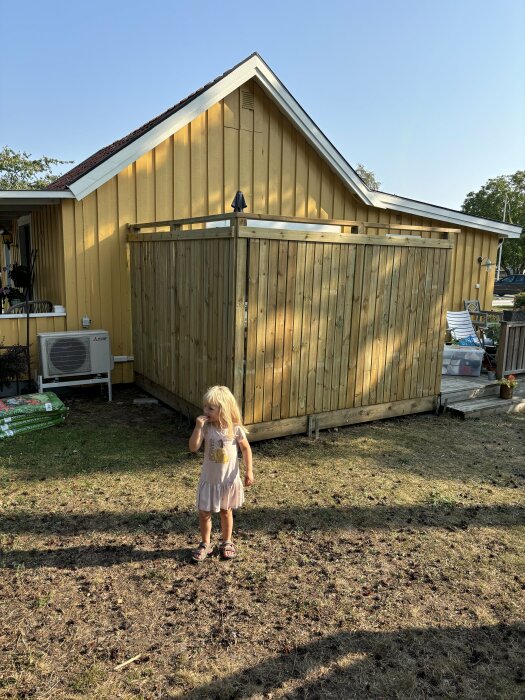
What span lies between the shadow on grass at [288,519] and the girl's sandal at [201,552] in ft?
1.14

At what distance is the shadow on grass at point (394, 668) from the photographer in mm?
2244

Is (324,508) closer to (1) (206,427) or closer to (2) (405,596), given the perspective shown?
A: (2) (405,596)

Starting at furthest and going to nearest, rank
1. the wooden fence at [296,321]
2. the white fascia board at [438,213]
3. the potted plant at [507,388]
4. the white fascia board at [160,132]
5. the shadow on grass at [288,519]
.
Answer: the white fascia board at [438,213], the potted plant at [507,388], the white fascia board at [160,132], the wooden fence at [296,321], the shadow on grass at [288,519]

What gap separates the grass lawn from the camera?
7.64ft

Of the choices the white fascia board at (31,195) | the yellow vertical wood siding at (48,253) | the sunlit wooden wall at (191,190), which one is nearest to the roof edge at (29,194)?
the white fascia board at (31,195)

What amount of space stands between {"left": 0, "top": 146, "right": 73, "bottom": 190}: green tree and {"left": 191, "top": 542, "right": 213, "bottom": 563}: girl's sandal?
1586 inches

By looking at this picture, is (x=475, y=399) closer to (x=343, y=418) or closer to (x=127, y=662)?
(x=343, y=418)

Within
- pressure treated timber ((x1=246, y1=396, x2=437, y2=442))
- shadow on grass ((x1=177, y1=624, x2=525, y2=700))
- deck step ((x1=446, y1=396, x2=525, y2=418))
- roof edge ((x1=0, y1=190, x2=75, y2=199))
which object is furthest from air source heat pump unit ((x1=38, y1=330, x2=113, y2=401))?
shadow on grass ((x1=177, y1=624, x2=525, y2=700))

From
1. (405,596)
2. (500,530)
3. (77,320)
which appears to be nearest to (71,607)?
(405,596)

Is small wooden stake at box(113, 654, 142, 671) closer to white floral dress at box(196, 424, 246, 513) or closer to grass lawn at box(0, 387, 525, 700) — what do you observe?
grass lawn at box(0, 387, 525, 700)

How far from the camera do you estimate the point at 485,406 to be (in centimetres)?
682

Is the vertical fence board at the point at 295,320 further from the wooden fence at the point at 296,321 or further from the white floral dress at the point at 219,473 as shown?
the white floral dress at the point at 219,473

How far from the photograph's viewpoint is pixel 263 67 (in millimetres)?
7609

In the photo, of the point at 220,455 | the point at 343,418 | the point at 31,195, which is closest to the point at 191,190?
the point at 31,195
